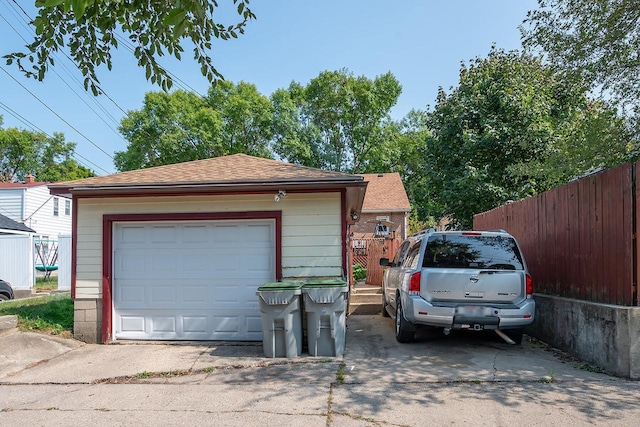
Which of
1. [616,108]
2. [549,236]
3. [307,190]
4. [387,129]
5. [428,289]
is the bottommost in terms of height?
[428,289]

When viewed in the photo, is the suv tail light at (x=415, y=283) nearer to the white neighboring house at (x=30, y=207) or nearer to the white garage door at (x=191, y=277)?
the white garage door at (x=191, y=277)

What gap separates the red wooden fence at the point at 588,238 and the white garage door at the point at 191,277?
188 inches

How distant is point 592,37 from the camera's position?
7.16 m

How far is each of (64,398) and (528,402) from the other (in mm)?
5120

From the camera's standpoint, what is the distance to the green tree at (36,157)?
4747cm

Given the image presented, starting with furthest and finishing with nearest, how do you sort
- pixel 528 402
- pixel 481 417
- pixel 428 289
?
pixel 428 289, pixel 528 402, pixel 481 417

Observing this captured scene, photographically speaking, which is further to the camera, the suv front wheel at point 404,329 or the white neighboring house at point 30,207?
the white neighboring house at point 30,207

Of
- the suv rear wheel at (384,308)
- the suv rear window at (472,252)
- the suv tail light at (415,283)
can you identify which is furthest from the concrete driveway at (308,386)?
the suv rear wheel at (384,308)

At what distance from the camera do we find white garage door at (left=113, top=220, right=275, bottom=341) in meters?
8.24

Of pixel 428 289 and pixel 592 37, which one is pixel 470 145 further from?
pixel 428 289

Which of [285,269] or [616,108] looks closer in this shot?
[616,108]

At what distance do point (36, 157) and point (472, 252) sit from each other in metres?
53.0

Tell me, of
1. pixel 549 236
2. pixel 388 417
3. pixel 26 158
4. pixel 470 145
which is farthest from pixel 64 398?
pixel 26 158

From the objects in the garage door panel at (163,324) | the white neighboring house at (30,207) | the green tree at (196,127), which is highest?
the green tree at (196,127)
